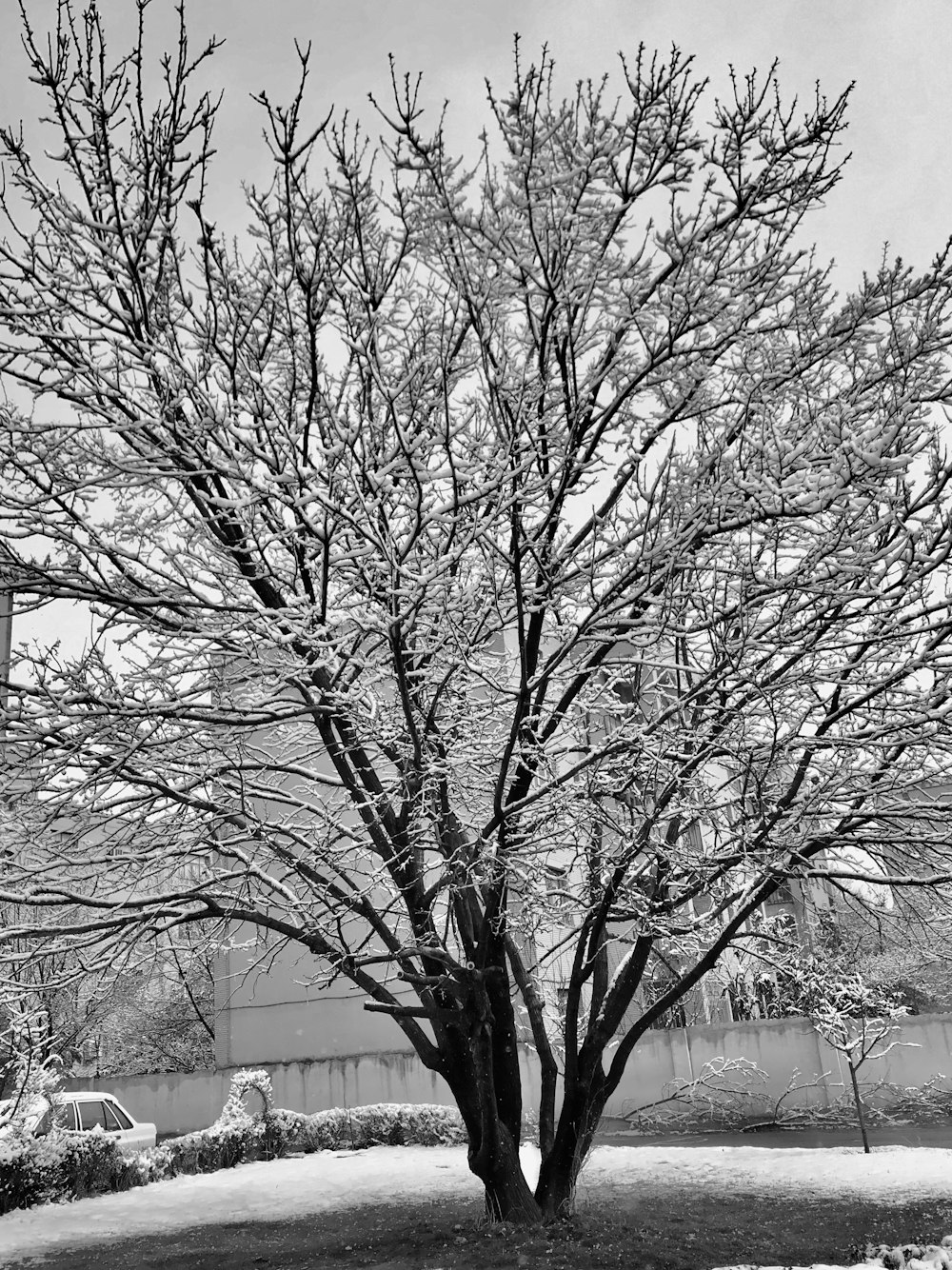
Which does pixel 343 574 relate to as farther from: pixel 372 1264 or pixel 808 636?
pixel 372 1264

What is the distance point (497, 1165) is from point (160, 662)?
4406 mm

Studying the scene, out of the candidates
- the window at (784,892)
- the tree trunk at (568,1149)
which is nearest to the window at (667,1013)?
the window at (784,892)

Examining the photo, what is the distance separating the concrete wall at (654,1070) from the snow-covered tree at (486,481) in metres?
8.19

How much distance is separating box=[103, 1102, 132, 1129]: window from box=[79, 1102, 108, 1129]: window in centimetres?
5

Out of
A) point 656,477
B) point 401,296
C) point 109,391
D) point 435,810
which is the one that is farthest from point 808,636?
point 109,391

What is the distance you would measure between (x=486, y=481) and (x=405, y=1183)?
8042 millimetres

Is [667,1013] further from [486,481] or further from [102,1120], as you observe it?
[486,481]

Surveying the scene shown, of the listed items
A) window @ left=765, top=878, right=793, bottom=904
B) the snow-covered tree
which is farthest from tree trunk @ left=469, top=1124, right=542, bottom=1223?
window @ left=765, top=878, right=793, bottom=904

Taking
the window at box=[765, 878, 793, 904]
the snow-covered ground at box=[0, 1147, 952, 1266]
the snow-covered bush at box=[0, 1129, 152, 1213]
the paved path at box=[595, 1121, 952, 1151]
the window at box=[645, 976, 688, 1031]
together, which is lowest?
the paved path at box=[595, 1121, 952, 1151]

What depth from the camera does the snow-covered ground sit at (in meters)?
8.77

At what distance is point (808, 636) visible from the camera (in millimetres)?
6578

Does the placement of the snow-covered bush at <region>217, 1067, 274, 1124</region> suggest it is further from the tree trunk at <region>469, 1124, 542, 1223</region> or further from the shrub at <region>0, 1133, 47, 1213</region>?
the tree trunk at <region>469, 1124, 542, 1223</region>

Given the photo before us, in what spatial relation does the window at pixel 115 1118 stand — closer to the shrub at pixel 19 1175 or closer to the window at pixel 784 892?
the shrub at pixel 19 1175

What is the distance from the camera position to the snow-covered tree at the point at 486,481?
5660 millimetres
